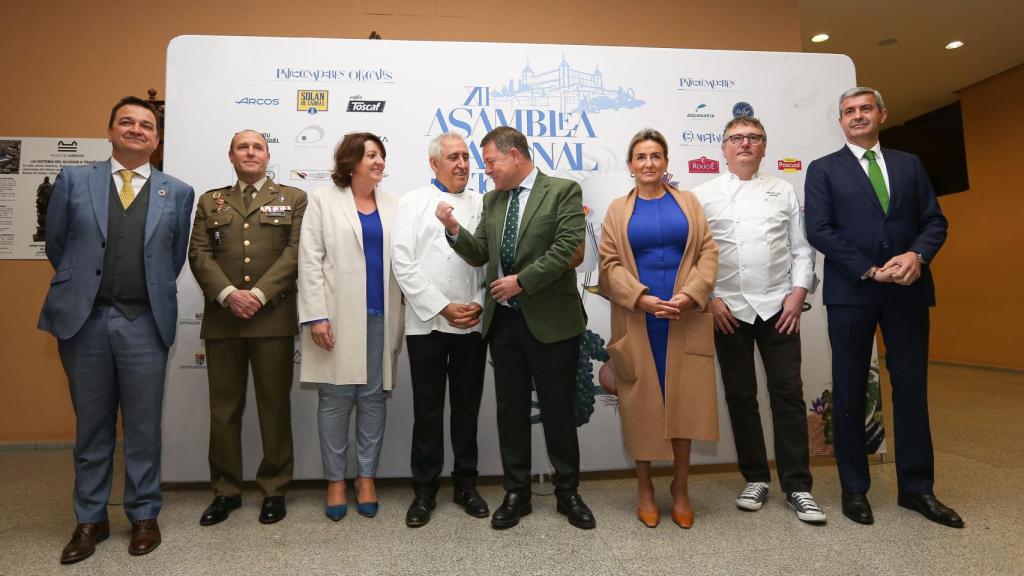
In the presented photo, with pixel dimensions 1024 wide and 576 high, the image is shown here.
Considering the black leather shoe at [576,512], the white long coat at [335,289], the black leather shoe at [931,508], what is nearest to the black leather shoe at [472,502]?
the black leather shoe at [576,512]

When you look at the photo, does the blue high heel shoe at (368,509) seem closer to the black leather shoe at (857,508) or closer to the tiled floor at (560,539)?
the tiled floor at (560,539)

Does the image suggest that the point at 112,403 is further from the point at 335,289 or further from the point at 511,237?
the point at 511,237

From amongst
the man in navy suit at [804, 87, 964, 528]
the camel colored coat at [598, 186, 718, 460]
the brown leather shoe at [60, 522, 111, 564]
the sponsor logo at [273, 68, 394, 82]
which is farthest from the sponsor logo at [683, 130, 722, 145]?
the brown leather shoe at [60, 522, 111, 564]

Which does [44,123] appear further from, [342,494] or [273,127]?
[342,494]

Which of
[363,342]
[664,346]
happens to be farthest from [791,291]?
→ [363,342]

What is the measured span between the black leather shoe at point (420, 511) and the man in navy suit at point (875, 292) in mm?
1784

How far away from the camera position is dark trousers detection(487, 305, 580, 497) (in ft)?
7.64

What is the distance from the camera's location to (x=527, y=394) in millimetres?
2424

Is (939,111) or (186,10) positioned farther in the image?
(939,111)

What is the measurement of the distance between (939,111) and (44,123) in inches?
400

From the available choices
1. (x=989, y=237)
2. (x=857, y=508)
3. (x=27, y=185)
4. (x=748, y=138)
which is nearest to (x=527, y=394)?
(x=857, y=508)

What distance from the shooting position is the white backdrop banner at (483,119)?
3055 mm

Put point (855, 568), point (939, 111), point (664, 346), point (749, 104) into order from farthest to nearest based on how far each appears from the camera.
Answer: point (939, 111) → point (749, 104) → point (664, 346) → point (855, 568)

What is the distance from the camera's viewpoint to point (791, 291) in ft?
8.40
